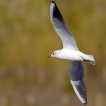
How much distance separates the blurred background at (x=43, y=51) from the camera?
15.1 metres

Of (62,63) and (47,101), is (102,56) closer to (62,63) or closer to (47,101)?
(62,63)

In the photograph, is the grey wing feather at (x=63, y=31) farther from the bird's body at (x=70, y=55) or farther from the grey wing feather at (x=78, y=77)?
the grey wing feather at (x=78, y=77)

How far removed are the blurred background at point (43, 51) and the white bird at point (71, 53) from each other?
621 cm

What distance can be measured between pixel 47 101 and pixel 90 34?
9.02ft

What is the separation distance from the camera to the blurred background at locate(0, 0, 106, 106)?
15148mm

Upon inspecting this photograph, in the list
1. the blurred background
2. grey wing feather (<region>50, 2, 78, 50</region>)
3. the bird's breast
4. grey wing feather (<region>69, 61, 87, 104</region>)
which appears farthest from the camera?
the blurred background

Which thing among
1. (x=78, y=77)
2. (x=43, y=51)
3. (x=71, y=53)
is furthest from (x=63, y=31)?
(x=43, y=51)

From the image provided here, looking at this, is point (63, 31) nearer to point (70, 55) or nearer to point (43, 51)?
point (70, 55)

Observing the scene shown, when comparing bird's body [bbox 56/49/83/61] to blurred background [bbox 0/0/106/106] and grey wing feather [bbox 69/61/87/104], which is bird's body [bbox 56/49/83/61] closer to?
grey wing feather [bbox 69/61/87/104]

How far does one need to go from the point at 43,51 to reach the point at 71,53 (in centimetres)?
844

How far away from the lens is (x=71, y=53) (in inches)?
309

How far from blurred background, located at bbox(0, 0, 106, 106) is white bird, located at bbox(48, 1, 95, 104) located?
6.21m

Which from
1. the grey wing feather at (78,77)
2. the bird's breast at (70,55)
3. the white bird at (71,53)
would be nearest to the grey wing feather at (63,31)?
the white bird at (71,53)

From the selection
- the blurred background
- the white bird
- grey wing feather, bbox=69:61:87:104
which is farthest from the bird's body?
the blurred background
